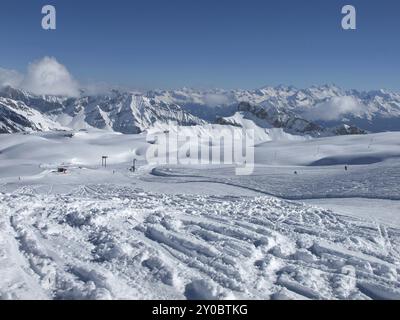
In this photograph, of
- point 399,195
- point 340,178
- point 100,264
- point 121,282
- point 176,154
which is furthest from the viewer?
point 176,154

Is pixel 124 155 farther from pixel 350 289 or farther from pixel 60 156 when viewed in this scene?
pixel 350 289

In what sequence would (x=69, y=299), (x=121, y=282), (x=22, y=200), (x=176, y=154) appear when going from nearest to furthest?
(x=69, y=299), (x=121, y=282), (x=22, y=200), (x=176, y=154)

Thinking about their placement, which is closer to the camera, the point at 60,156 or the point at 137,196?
the point at 137,196

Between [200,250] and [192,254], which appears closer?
[192,254]

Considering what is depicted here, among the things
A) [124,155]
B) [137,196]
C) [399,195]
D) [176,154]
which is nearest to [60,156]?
[124,155]

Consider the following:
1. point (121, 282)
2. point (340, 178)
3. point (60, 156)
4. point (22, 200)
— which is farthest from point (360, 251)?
point (60, 156)
